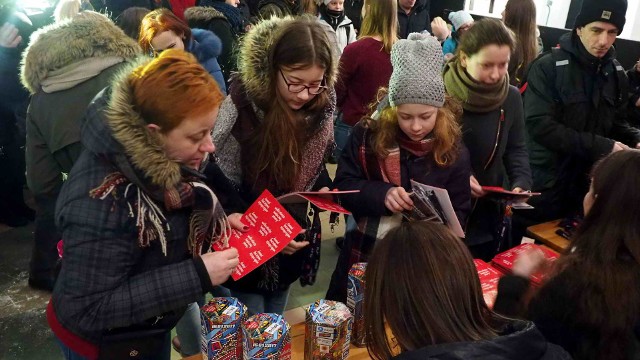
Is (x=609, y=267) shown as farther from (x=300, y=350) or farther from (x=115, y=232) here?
(x=115, y=232)

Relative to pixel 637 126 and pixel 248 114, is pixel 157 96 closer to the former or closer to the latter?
pixel 248 114

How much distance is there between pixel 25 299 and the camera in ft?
10.5

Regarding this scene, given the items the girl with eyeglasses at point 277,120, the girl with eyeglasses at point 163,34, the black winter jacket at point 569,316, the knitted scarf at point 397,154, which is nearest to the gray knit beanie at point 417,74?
the knitted scarf at point 397,154

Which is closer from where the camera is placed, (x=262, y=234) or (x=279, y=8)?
(x=262, y=234)

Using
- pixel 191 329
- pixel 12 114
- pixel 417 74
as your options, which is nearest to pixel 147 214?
pixel 191 329

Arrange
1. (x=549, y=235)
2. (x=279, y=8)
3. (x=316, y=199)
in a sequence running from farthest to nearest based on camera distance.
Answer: (x=279, y=8) < (x=549, y=235) < (x=316, y=199)

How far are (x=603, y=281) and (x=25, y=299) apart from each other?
128 inches

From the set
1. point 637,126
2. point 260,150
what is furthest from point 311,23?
point 637,126

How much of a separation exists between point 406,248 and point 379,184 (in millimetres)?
902

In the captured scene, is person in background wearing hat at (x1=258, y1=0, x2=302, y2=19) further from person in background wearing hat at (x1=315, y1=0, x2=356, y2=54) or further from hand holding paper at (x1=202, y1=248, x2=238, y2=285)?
hand holding paper at (x1=202, y1=248, x2=238, y2=285)

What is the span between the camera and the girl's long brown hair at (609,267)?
1397mm

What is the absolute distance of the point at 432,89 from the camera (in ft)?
6.41

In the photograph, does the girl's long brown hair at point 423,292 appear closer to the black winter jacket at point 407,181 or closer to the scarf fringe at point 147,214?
the scarf fringe at point 147,214

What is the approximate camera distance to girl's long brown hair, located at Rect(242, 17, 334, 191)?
1860 millimetres
